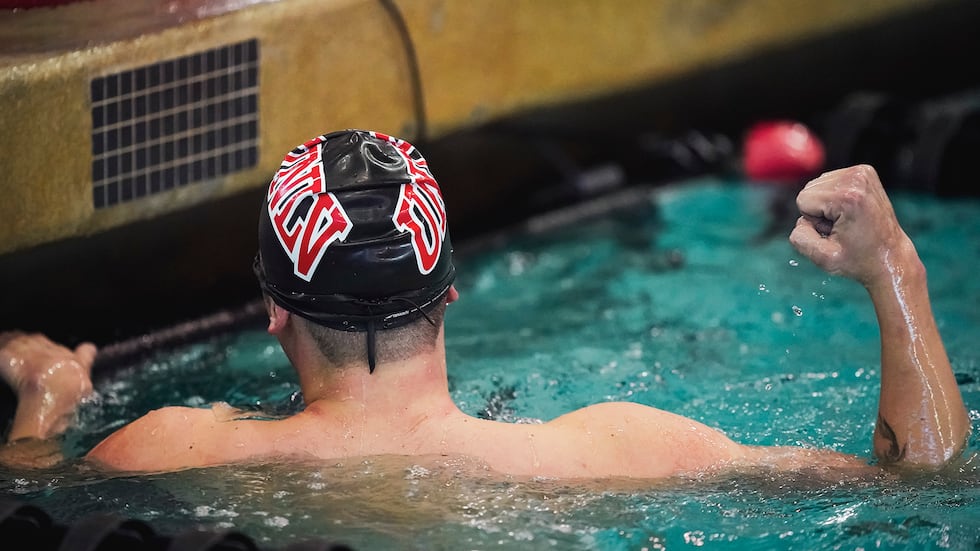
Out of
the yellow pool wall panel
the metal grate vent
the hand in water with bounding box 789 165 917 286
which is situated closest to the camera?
the hand in water with bounding box 789 165 917 286

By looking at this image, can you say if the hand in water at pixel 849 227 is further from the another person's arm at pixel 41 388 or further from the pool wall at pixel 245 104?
the pool wall at pixel 245 104

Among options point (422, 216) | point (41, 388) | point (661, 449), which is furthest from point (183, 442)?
point (661, 449)

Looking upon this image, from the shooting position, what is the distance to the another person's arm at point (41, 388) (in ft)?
11.5

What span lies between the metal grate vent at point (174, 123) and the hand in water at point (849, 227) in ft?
7.41

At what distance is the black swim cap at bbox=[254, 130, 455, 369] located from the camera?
282cm

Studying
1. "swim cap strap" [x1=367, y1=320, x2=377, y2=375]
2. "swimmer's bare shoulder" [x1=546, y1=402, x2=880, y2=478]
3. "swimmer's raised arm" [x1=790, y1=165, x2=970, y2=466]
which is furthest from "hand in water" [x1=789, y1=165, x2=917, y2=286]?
"swim cap strap" [x1=367, y1=320, x2=377, y2=375]

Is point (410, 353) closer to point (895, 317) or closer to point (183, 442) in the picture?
point (183, 442)

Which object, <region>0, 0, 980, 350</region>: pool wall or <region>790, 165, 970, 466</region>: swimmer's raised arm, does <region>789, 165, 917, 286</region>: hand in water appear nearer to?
<region>790, 165, 970, 466</region>: swimmer's raised arm

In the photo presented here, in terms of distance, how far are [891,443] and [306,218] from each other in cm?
151

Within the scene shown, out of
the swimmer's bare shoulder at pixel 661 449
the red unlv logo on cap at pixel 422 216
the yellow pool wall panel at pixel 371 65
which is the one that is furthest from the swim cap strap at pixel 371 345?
the yellow pool wall panel at pixel 371 65

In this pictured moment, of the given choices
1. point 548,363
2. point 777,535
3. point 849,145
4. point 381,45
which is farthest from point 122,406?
point 849,145

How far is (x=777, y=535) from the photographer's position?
298cm

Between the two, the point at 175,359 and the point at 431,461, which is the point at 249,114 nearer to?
the point at 175,359

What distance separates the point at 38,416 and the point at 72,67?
1.13 metres
